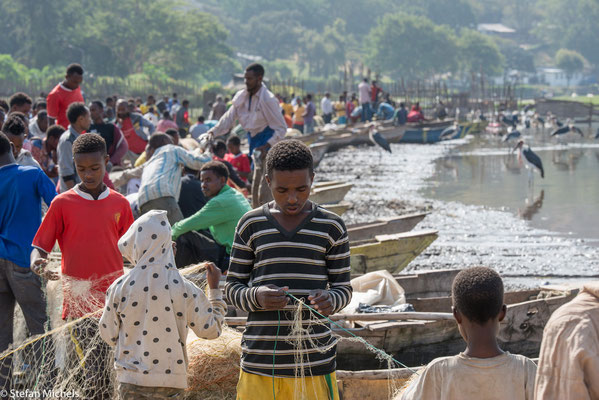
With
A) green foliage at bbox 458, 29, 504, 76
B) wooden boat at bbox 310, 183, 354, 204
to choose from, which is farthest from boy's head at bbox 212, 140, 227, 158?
green foliage at bbox 458, 29, 504, 76

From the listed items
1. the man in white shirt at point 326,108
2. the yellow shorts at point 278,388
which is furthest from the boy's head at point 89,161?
the man in white shirt at point 326,108

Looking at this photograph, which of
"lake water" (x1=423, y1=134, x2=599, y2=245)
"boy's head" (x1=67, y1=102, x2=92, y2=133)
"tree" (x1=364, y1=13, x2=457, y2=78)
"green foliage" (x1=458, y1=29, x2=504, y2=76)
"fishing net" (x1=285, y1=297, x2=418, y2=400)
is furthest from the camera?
"green foliage" (x1=458, y1=29, x2=504, y2=76)

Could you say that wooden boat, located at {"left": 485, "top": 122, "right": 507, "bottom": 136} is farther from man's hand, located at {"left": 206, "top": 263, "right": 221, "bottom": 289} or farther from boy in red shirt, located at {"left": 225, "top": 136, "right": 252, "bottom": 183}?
man's hand, located at {"left": 206, "top": 263, "right": 221, "bottom": 289}

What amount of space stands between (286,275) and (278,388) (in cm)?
53

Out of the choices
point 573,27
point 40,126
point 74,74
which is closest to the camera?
point 74,74

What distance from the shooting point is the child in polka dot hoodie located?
4.18 m

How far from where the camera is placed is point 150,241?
4.16 meters

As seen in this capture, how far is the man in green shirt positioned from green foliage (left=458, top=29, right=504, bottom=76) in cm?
11018

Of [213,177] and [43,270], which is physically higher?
[213,177]

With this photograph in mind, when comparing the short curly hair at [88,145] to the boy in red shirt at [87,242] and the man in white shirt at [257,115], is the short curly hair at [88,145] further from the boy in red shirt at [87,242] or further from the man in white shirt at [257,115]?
the man in white shirt at [257,115]

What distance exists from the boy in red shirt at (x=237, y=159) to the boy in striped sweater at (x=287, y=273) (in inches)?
337

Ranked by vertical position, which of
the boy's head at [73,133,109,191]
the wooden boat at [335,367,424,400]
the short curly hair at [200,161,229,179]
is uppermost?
the boy's head at [73,133,109,191]

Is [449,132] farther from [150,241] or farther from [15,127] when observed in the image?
[150,241]

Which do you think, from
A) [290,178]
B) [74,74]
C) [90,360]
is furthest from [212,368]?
[74,74]
